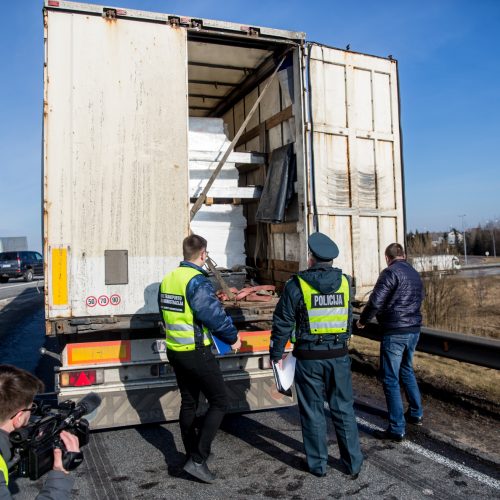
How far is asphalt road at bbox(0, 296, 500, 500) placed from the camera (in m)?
3.37

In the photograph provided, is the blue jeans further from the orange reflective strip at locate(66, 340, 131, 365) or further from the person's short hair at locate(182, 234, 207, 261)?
the orange reflective strip at locate(66, 340, 131, 365)

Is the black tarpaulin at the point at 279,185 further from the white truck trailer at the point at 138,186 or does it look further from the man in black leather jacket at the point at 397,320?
the man in black leather jacket at the point at 397,320

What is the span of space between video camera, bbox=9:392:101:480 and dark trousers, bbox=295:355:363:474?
1977mm

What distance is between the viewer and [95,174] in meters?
4.06

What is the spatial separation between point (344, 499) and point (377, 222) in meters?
2.91

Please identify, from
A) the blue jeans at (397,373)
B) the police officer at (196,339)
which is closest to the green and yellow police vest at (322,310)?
the police officer at (196,339)

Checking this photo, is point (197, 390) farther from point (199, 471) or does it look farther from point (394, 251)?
point (394, 251)

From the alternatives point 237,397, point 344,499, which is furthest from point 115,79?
point 344,499

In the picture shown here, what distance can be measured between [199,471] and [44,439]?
1.94 meters

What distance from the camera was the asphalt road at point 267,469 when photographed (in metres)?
3.37

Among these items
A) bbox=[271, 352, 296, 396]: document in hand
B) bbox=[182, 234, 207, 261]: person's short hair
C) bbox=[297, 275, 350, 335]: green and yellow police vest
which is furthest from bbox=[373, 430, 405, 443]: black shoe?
bbox=[182, 234, 207, 261]: person's short hair

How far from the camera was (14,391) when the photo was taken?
1938 mm

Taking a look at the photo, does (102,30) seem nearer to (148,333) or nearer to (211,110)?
(148,333)

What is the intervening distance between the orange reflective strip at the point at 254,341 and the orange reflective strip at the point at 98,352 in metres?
1.02
